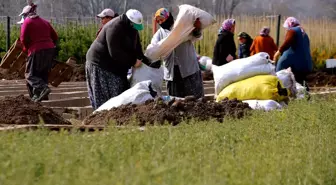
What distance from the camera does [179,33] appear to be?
12344 mm

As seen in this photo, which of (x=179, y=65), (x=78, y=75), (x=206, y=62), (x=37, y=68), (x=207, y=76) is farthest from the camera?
(x=206, y=62)

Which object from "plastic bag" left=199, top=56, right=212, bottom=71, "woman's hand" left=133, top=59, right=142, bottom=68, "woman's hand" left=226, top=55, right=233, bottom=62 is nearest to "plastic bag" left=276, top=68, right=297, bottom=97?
"woman's hand" left=133, top=59, right=142, bottom=68

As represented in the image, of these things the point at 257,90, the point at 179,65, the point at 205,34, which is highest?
the point at 179,65

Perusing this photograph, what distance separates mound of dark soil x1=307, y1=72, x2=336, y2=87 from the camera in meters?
22.4

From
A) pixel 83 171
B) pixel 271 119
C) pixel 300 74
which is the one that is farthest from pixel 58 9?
pixel 83 171

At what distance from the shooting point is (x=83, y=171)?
4.62 meters

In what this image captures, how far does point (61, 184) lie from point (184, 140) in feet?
9.00

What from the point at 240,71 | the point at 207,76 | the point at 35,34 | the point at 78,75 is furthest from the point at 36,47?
the point at 207,76

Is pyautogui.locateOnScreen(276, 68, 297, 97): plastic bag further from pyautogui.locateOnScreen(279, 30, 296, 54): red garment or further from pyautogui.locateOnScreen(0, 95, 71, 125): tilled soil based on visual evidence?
pyautogui.locateOnScreen(0, 95, 71, 125): tilled soil

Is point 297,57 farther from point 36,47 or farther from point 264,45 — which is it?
point 264,45

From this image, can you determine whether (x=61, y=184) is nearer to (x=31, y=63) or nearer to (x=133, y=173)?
(x=133, y=173)

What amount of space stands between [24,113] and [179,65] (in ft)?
9.38

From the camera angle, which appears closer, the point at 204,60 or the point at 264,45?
the point at 264,45

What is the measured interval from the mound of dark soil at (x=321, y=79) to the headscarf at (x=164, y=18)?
9.90m
